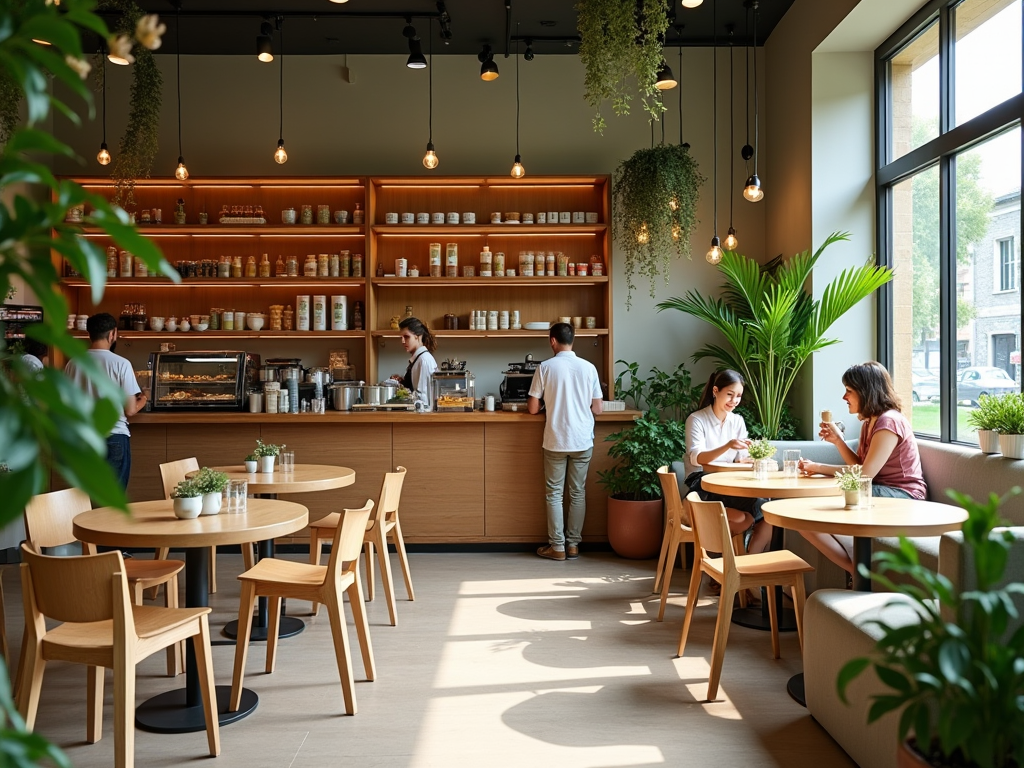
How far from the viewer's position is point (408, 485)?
646cm

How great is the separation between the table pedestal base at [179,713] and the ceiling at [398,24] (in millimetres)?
5329

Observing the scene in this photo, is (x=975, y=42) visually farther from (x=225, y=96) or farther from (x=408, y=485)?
(x=225, y=96)

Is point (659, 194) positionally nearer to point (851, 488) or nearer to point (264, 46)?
point (264, 46)

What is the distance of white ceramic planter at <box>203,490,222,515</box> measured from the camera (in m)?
3.48

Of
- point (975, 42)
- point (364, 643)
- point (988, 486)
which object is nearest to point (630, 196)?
point (975, 42)

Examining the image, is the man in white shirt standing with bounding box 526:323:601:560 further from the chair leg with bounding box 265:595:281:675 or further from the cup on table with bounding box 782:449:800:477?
the chair leg with bounding box 265:595:281:675

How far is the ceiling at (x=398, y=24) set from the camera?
663 cm

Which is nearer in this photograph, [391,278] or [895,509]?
[895,509]

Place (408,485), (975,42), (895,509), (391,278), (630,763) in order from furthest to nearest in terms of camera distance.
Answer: (391,278) < (408,485) < (975,42) < (895,509) < (630,763)

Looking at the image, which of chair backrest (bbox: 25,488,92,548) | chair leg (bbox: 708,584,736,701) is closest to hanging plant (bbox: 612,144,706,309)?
chair leg (bbox: 708,584,736,701)

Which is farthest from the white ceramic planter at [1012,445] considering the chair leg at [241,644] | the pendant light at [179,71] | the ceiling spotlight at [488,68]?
the pendant light at [179,71]

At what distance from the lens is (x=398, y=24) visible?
6992mm

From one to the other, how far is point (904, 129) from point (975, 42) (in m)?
0.97

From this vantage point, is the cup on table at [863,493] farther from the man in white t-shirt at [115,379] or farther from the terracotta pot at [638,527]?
the man in white t-shirt at [115,379]
